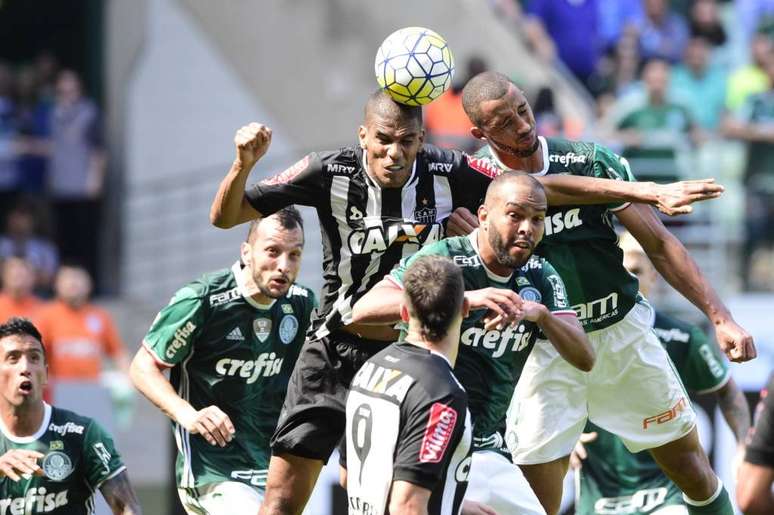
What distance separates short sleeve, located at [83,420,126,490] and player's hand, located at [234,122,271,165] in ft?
6.39

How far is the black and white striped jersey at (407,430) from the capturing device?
6199mm

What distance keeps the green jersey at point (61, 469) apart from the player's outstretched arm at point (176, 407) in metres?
0.42

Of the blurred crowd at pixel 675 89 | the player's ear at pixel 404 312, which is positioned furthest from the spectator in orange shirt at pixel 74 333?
the player's ear at pixel 404 312

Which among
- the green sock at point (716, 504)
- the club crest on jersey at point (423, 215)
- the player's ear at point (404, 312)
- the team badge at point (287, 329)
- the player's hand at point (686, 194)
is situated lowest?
the green sock at point (716, 504)

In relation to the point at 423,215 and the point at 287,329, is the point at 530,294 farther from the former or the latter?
the point at 287,329

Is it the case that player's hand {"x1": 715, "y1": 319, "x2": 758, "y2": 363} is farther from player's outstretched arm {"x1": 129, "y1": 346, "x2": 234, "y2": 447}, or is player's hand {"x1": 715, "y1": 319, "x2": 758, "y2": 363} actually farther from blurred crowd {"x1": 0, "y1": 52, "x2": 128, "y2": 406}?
blurred crowd {"x1": 0, "y1": 52, "x2": 128, "y2": 406}

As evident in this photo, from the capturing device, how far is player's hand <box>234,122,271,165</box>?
7133 mm

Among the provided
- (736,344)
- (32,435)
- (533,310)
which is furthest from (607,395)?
(32,435)

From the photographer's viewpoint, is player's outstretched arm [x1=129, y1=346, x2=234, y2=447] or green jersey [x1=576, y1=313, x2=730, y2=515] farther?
green jersey [x1=576, y1=313, x2=730, y2=515]

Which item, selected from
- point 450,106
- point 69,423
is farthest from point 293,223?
point 450,106

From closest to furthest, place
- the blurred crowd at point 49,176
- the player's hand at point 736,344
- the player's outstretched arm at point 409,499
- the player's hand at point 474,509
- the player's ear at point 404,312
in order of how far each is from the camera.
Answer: the player's outstretched arm at point 409,499 < the player's ear at point 404,312 < the player's hand at point 474,509 < the player's hand at point 736,344 < the blurred crowd at point 49,176

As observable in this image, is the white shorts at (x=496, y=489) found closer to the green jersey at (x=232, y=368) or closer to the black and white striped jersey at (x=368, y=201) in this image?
the black and white striped jersey at (x=368, y=201)

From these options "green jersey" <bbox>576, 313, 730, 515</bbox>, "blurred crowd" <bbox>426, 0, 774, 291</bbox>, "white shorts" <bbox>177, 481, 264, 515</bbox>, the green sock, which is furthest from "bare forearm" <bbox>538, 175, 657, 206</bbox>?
"blurred crowd" <bbox>426, 0, 774, 291</bbox>

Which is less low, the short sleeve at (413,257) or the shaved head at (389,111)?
the shaved head at (389,111)
